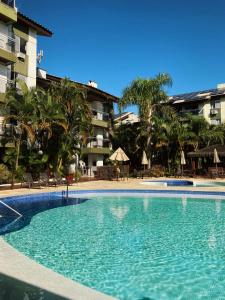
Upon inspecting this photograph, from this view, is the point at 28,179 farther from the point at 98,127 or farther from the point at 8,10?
the point at 98,127

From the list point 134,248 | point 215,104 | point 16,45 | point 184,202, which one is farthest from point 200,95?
point 134,248

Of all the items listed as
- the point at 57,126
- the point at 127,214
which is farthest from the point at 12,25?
the point at 127,214

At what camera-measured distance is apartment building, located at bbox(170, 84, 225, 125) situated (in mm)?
51250

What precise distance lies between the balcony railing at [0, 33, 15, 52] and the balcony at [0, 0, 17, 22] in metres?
1.29

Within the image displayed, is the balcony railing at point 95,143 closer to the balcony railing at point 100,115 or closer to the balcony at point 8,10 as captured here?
the balcony railing at point 100,115

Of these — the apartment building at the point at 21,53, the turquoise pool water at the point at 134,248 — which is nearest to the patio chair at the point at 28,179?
the apartment building at the point at 21,53

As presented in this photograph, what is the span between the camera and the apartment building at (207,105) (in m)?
51.2

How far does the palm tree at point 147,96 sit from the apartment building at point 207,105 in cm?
1498

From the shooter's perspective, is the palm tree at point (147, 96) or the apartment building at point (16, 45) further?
the palm tree at point (147, 96)

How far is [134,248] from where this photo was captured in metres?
8.83

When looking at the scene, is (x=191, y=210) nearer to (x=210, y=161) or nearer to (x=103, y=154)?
(x=103, y=154)

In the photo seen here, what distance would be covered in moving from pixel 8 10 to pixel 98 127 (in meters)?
17.9

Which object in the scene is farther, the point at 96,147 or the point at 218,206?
Answer: the point at 96,147

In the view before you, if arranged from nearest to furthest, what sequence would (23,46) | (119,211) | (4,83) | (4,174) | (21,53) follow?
(119,211) → (4,174) → (4,83) → (21,53) → (23,46)
